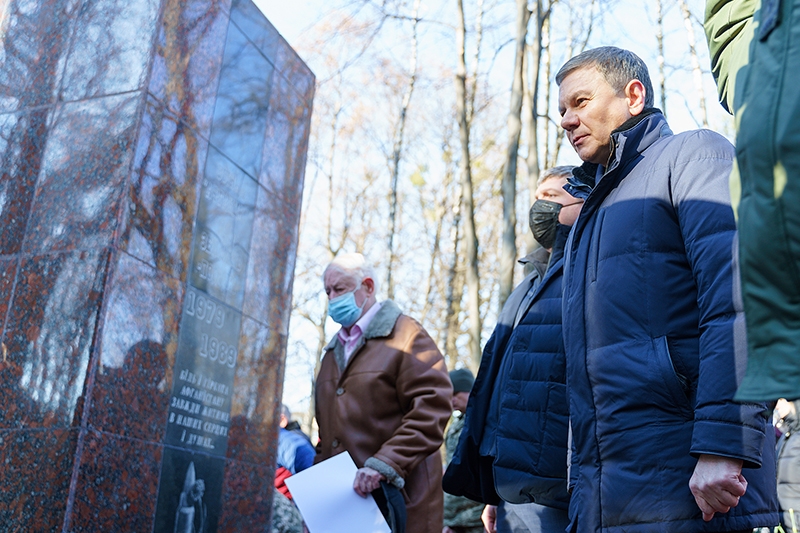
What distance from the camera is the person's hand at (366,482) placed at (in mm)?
3902

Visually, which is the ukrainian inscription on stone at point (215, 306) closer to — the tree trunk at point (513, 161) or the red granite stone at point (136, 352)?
the red granite stone at point (136, 352)

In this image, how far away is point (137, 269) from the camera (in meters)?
3.80

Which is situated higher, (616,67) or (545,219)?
(616,67)

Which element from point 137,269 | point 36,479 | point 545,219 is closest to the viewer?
point 36,479

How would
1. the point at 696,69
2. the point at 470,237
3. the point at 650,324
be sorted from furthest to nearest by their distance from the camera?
the point at 696,69, the point at 470,237, the point at 650,324

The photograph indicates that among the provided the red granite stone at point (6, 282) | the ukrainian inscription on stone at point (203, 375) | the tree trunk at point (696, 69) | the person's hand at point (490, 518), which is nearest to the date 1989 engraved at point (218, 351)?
the ukrainian inscription on stone at point (203, 375)

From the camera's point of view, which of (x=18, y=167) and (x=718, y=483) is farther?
(x=18, y=167)

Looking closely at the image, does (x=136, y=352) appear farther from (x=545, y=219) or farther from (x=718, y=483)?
(x=718, y=483)

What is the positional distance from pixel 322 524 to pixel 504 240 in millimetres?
6194

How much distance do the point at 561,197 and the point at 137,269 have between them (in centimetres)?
191

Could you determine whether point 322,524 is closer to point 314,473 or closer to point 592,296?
point 314,473

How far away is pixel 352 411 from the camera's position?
4.42 meters

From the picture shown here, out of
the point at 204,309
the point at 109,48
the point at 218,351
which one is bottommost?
the point at 218,351

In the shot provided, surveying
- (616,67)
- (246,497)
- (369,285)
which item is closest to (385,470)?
(246,497)
